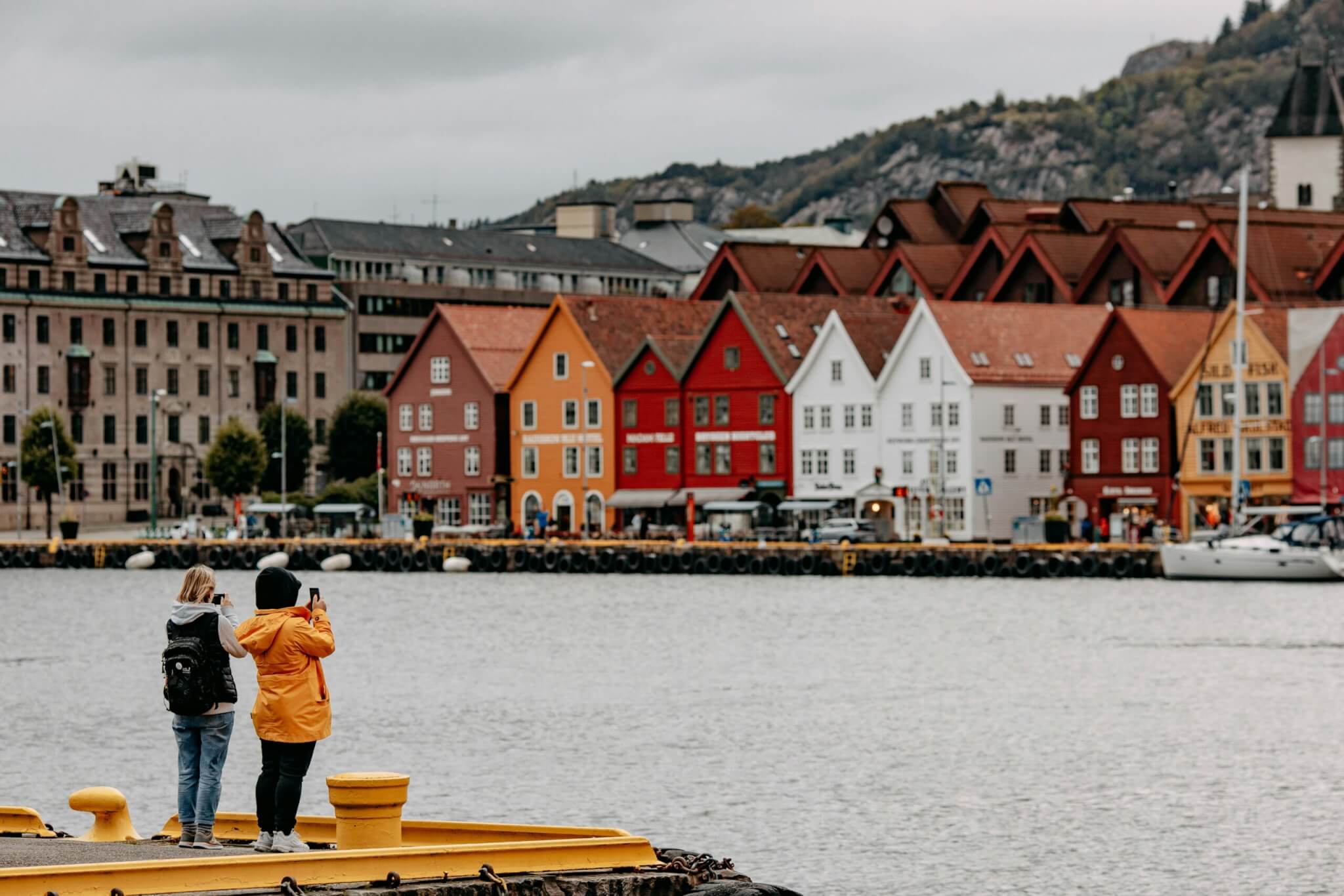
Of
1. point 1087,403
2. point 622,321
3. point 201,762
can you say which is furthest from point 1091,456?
point 201,762

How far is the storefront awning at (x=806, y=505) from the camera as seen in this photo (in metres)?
119

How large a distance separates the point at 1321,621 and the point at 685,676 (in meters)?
24.6

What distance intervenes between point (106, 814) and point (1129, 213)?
13061cm

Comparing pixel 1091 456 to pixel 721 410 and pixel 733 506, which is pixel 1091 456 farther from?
pixel 721 410

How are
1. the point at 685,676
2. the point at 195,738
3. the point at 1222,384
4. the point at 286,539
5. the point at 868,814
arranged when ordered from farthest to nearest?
1. the point at 286,539
2. the point at 1222,384
3. the point at 685,676
4. the point at 868,814
5. the point at 195,738

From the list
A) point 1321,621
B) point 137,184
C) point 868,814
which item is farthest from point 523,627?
point 137,184

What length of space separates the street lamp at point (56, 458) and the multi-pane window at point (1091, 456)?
57.9 meters

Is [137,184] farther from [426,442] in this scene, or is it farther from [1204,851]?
[1204,851]

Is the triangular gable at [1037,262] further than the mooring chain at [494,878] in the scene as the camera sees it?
Yes

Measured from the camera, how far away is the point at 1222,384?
112875 millimetres

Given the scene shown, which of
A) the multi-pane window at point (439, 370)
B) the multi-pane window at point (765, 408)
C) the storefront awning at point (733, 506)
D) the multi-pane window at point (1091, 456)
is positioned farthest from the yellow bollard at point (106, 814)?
the multi-pane window at point (439, 370)

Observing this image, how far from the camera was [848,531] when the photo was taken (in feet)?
374

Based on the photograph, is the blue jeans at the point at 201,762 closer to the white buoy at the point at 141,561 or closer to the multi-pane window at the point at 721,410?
the white buoy at the point at 141,561

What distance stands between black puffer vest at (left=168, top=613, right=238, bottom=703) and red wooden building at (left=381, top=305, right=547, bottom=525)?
4510 inches
